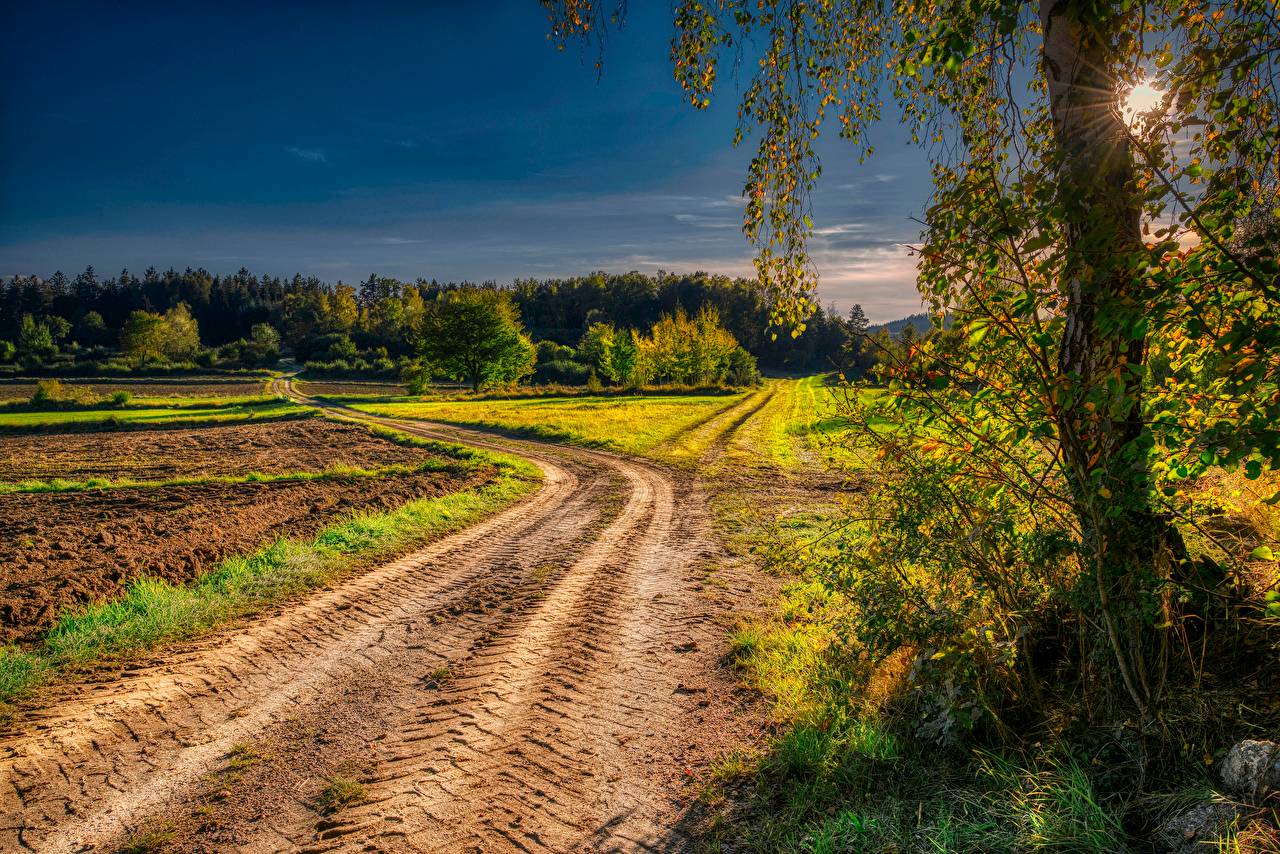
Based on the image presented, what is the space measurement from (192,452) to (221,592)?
19981 millimetres

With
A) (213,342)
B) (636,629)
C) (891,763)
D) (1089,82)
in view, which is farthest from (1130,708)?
(213,342)

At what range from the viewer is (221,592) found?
7.20m

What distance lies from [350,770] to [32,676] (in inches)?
148

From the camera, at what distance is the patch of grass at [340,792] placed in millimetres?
3643

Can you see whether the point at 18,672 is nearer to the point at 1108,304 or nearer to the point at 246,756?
the point at 246,756

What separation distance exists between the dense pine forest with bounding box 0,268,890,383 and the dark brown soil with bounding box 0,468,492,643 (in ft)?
185

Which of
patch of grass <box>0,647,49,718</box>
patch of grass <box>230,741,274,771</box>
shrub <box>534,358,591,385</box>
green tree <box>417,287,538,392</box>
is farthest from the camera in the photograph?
shrub <box>534,358,591,385</box>

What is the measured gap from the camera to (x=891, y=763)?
11.7 feet

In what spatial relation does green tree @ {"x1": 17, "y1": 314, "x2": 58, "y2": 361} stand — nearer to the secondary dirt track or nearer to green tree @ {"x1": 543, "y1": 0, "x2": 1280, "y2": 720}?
the secondary dirt track

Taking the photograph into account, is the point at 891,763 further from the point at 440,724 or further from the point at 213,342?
the point at 213,342

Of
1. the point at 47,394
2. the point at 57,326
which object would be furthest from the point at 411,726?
the point at 57,326

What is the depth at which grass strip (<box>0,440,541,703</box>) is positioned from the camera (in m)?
5.53

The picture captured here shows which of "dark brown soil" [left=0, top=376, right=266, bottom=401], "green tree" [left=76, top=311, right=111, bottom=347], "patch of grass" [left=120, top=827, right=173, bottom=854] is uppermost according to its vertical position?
"green tree" [left=76, top=311, right=111, bottom=347]

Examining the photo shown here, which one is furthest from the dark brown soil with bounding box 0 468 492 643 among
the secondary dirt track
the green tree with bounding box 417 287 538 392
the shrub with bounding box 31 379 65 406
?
the green tree with bounding box 417 287 538 392
